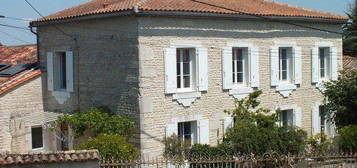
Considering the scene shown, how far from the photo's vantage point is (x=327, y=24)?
818 inches

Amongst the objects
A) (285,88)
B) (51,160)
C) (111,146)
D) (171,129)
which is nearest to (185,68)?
(171,129)

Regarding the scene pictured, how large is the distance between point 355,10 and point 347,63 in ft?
44.3

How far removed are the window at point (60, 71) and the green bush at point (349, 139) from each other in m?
9.19

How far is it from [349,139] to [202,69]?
16.9ft

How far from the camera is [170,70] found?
51.2ft

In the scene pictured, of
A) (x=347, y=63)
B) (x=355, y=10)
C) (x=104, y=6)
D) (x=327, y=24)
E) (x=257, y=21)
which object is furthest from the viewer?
(x=355, y=10)

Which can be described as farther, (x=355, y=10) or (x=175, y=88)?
(x=355, y=10)

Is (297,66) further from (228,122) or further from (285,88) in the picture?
(228,122)

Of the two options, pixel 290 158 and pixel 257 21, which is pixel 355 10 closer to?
pixel 257 21

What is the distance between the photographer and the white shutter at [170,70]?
15.5 meters

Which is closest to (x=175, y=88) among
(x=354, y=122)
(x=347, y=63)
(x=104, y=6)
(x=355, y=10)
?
(x=104, y=6)

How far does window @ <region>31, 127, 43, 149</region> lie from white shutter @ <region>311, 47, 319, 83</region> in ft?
32.8

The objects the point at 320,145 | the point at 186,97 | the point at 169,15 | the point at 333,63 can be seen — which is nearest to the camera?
the point at 169,15

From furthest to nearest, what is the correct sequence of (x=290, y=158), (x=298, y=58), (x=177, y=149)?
(x=298, y=58) < (x=177, y=149) < (x=290, y=158)
